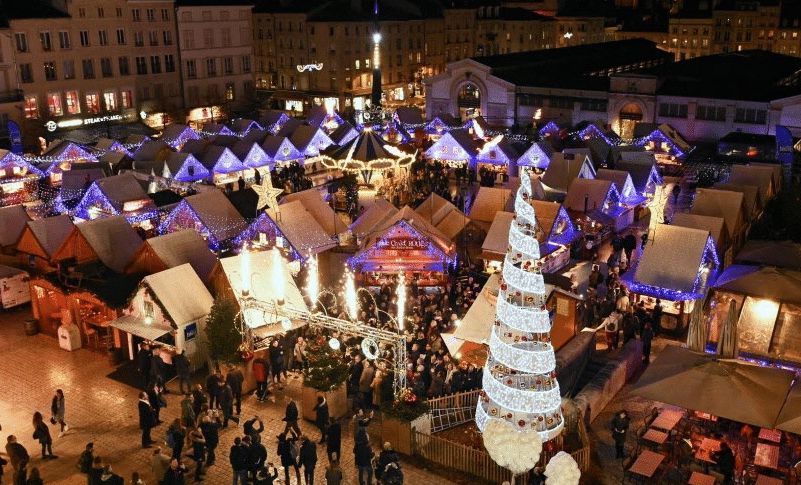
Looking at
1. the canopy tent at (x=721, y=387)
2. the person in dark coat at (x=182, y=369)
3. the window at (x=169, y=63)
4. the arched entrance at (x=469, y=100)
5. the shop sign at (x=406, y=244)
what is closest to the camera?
the canopy tent at (x=721, y=387)

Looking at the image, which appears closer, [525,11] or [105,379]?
[105,379]

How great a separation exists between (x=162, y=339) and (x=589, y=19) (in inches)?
2924

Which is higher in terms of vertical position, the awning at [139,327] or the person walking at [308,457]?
the awning at [139,327]

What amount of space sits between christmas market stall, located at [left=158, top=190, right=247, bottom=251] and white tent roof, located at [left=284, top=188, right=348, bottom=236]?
2.02m

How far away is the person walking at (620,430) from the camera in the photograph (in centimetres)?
1437

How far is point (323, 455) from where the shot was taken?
14820 mm

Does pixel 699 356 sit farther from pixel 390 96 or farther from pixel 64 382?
pixel 390 96

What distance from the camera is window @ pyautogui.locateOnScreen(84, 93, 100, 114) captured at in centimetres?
4578

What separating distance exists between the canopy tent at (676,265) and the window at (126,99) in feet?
120

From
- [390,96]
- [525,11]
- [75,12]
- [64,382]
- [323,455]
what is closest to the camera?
[323,455]

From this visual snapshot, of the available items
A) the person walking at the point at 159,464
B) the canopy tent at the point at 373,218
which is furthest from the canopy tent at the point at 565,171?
the person walking at the point at 159,464

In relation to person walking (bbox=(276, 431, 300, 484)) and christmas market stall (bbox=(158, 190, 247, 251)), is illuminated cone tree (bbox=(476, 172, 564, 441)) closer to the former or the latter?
person walking (bbox=(276, 431, 300, 484))

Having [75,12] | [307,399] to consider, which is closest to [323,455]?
[307,399]

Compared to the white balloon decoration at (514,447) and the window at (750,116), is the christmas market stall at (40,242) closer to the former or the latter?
the white balloon decoration at (514,447)
